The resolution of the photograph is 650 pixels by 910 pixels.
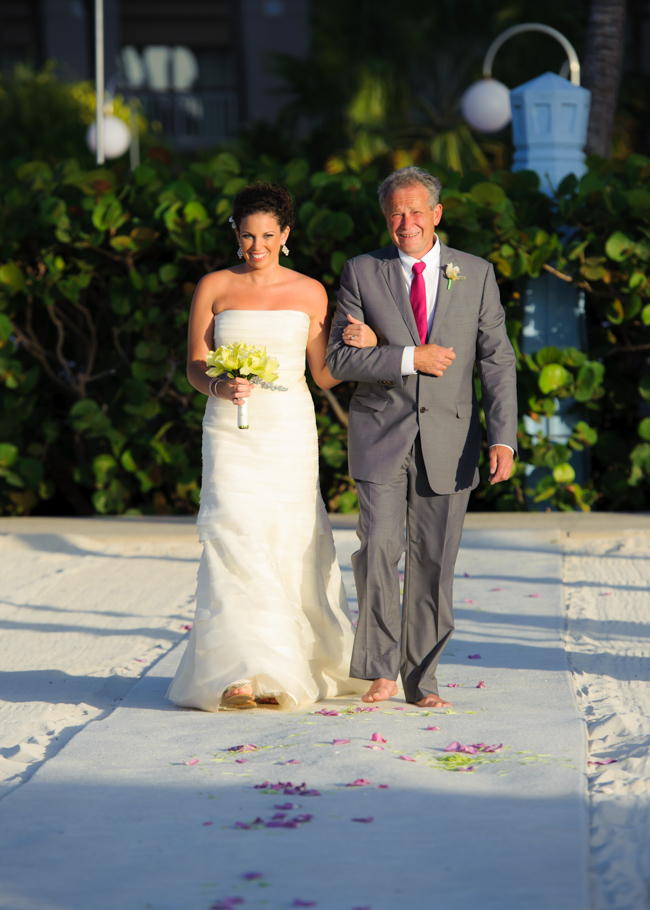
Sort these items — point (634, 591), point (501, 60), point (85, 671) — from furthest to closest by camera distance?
point (501, 60), point (634, 591), point (85, 671)

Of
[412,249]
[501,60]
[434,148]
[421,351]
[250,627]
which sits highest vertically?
[501,60]

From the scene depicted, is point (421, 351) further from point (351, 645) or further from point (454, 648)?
point (454, 648)

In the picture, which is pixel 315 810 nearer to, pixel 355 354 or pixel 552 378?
pixel 355 354

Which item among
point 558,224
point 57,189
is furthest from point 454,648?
point 57,189

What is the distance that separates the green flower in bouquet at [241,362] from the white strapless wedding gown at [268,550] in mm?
185

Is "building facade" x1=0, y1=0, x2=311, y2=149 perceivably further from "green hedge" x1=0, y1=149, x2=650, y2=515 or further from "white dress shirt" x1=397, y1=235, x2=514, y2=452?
"white dress shirt" x1=397, y1=235, x2=514, y2=452

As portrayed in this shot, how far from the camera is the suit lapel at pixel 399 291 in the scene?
A: 4.17 metres

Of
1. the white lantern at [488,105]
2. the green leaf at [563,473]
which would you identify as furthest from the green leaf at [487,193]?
the white lantern at [488,105]

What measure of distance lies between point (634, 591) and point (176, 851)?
3948 millimetres

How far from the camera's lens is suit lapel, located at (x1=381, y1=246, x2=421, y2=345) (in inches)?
164

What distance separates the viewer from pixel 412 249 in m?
4.20

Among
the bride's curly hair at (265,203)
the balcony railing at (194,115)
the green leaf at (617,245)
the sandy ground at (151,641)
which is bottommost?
the sandy ground at (151,641)

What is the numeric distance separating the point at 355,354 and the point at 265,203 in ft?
2.13

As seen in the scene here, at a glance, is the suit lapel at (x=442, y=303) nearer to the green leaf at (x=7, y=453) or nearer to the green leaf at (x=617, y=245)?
the green leaf at (x=617, y=245)
